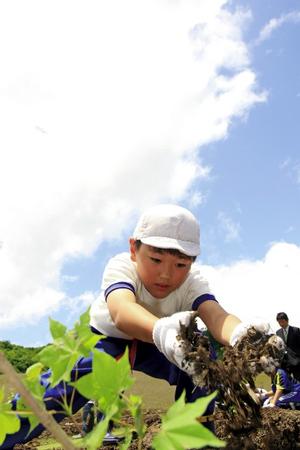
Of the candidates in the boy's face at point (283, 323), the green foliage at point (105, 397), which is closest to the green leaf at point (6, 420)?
the green foliage at point (105, 397)

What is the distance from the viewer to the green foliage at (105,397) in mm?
526

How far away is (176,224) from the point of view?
8.28 feet

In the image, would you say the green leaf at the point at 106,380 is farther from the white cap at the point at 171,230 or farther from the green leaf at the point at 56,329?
the white cap at the point at 171,230

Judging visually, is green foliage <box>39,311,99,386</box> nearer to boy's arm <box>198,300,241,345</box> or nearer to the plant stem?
the plant stem

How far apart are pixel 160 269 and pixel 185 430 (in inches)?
78.1

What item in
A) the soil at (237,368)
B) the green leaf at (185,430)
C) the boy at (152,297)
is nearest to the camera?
the green leaf at (185,430)

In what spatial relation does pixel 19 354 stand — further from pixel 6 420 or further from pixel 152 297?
pixel 6 420

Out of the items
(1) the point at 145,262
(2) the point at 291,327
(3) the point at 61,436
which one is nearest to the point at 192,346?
(1) the point at 145,262

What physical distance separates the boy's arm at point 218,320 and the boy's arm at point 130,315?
0.36 metres

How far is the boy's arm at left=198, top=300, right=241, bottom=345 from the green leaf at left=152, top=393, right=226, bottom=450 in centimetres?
187

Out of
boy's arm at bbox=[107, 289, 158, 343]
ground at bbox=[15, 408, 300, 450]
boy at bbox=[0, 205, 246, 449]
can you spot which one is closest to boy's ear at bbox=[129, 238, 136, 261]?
boy at bbox=[0, 205, 246, 449]

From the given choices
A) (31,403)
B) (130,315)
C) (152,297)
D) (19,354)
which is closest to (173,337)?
(130,315)

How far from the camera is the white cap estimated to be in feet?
8.16

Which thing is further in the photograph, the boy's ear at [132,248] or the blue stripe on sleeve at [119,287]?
the boy's ear at [132,248]
